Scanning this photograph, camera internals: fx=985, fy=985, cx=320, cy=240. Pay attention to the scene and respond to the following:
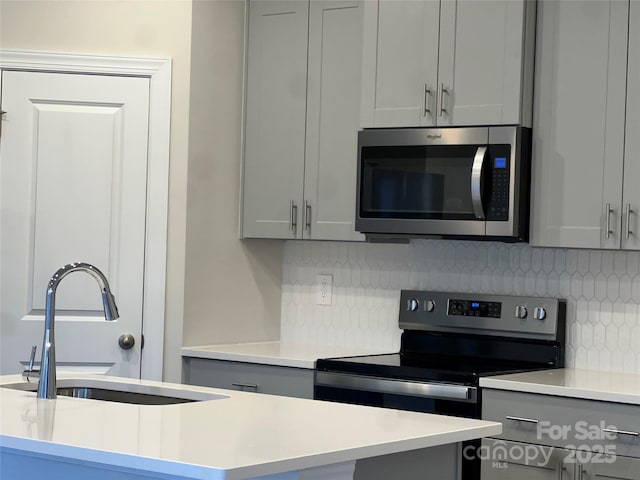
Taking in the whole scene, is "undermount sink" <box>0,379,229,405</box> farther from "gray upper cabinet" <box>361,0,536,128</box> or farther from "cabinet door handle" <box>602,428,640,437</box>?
"gray upper cabinet" <box>361,0,536,128</box>

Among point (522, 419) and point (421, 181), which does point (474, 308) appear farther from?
point (522, 419)

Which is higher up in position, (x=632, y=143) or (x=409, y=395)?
(x=632, y=143)

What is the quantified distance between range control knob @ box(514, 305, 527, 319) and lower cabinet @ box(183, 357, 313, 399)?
0.85 m

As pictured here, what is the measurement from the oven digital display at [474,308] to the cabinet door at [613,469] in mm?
888

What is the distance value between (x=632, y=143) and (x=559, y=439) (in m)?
1.06

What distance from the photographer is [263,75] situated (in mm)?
4434

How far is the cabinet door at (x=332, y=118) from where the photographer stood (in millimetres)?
4176

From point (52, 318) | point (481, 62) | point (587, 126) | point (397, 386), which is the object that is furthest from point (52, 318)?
point (587, 126)

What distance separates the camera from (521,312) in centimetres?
390

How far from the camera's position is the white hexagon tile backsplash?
12.4 ft

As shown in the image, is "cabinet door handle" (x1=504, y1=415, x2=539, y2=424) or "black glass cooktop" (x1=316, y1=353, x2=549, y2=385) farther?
"black glass cooktop" (x1=316, y1=353, x2=549, y2=385)

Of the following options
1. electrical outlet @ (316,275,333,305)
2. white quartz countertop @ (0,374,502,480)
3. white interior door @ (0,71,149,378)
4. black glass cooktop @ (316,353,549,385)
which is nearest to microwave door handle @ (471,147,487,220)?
black glass cooktop @ (316,353,549,385)

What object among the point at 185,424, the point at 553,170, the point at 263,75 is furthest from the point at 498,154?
the point at 185,424

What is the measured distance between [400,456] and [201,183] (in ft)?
7.41
